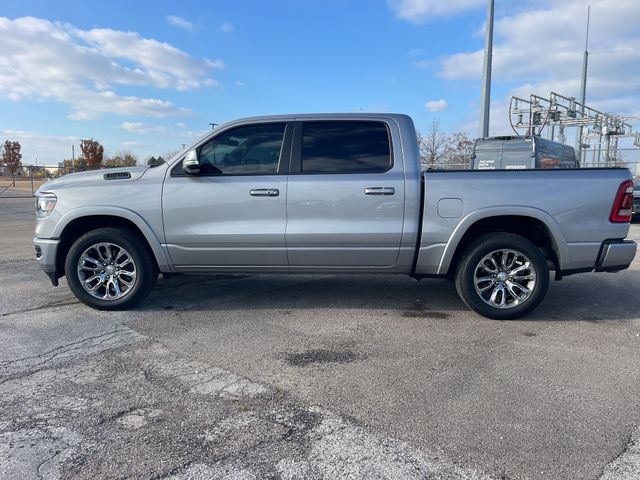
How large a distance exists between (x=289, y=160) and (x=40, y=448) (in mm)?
3293

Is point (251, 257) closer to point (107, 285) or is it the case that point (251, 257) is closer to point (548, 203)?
point (107, 285)

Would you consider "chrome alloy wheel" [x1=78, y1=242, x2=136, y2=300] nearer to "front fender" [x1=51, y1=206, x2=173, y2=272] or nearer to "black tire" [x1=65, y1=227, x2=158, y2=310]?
"black tire" [x1=65, y1=227, x2=158, y2=310]

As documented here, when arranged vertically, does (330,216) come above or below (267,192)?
below

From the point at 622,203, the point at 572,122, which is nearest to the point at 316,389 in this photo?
the point at 622,203

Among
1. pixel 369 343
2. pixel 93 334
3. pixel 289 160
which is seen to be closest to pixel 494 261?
pixel 369 343

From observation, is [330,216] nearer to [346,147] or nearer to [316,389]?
[346,147]

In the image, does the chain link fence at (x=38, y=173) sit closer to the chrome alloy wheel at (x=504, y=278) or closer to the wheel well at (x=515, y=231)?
the wheel well at (x=515, y=231)

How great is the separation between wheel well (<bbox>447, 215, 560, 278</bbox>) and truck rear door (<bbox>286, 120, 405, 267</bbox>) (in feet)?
2.33

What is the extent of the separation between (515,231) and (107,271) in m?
4.39

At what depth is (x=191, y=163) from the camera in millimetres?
4852

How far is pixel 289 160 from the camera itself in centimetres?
498

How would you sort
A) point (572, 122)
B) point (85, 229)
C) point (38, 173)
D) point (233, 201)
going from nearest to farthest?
point (233, 201) → point (85, 229) → point (572, 122) → point (38, 173)

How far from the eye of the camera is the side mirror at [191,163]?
4.85 m

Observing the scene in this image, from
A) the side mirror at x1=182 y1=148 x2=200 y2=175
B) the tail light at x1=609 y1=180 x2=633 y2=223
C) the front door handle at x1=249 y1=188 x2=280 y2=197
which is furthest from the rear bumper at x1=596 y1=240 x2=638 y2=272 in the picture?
A: the side mirror at x1=182 y1=148 x2=200 y2=175
